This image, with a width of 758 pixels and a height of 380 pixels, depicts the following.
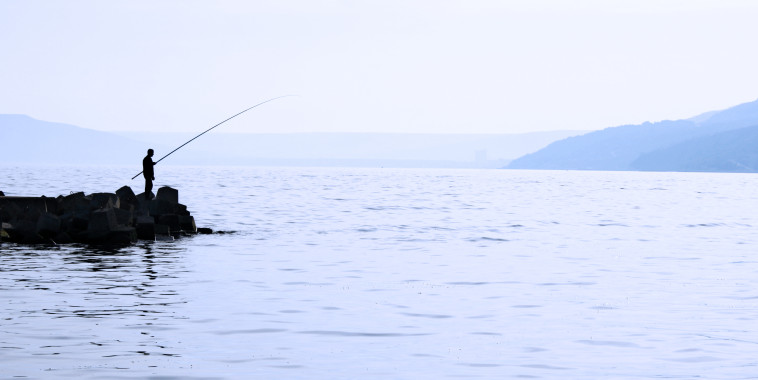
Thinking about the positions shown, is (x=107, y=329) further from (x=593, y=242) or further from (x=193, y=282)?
(x=593, y=242)

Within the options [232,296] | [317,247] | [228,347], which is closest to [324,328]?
[228,347]

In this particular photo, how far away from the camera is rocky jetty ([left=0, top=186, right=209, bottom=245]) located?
78.0ft

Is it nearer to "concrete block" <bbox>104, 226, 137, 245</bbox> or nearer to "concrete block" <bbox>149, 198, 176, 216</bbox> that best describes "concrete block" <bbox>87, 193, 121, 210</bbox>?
"concrete block" <bbox>104, 226, 137, 245</bbox>

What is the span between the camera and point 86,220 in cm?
2441

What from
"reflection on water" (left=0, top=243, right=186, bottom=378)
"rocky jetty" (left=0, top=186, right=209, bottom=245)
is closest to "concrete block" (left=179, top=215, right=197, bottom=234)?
"rocky jetty" (left=0, top=186, right=209, bottom=245)

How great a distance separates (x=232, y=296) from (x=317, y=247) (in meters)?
9.96

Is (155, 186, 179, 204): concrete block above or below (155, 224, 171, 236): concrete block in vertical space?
above

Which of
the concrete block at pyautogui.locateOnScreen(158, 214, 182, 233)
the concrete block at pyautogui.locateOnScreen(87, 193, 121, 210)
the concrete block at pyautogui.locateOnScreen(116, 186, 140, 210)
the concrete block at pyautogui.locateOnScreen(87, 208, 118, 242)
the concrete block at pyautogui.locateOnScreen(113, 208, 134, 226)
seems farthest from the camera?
the concrete block at pyautogui.locateOnScreen(158, 214, 182, 233)

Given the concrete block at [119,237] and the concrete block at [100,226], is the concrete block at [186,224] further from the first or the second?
the concrete block at [100,226]

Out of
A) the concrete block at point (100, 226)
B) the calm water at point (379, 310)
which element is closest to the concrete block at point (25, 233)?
the concrete block at point (100, 226)

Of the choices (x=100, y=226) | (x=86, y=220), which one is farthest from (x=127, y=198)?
(x=100, y=226)

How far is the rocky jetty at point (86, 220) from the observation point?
2377 cm

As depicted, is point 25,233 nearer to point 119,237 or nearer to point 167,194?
point 119,237

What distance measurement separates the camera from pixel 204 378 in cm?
877
